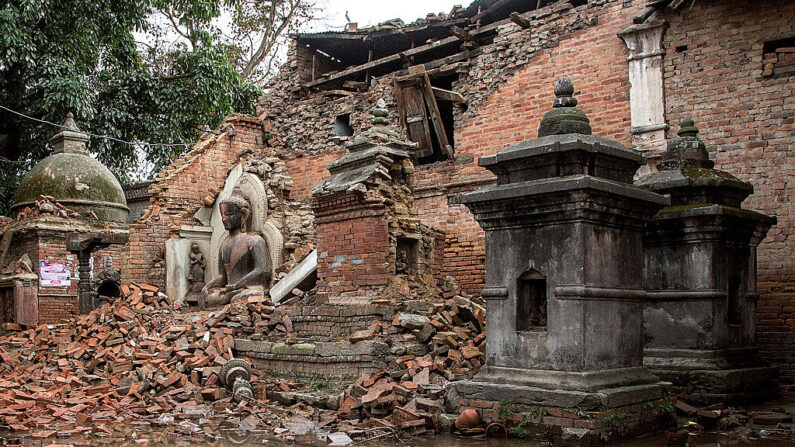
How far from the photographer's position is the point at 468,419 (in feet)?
19.9

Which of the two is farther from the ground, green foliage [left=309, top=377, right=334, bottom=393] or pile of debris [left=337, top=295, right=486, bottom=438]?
pile of debris [left=337, top=295, right=486, bottom=438]

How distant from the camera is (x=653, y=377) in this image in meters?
6.37

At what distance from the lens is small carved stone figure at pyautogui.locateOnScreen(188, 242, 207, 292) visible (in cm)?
1420

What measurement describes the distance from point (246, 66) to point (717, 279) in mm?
20327

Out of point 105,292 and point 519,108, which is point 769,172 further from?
point 105,292

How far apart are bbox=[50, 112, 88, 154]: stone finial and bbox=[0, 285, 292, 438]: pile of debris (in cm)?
706

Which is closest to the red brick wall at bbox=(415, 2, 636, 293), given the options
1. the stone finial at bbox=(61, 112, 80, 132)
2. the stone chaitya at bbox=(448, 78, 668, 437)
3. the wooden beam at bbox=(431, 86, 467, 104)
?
the wooden beam at bbox=(431, 86, 467, 104)

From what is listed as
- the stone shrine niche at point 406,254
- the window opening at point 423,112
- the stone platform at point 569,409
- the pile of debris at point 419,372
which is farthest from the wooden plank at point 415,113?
the stone platform at point 569,409

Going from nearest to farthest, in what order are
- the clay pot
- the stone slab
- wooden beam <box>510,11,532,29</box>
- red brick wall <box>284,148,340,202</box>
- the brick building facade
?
the clay pot
the brick building facade
the stone slab
wooden beam <box>510,11,532,29</box>
red brick wall <box>284,148,340,202</box>

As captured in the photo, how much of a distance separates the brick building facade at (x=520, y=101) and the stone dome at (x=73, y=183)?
3983 mm

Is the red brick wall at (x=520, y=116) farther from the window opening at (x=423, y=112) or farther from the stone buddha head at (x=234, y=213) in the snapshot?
the stone buddha head at (x=234, y=213)

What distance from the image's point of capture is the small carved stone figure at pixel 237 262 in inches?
491

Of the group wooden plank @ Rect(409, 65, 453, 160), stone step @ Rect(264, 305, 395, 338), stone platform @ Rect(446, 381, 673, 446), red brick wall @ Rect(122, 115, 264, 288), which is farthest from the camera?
wooden plank @ Rect(409, 65, 453, 160)

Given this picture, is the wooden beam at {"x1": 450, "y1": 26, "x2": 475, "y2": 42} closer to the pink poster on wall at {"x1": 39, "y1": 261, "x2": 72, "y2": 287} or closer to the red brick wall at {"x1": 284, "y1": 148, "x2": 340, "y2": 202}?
the red brick wall at {"x1": 284, "y1": 148, "x2": 340, "y2": 202}
